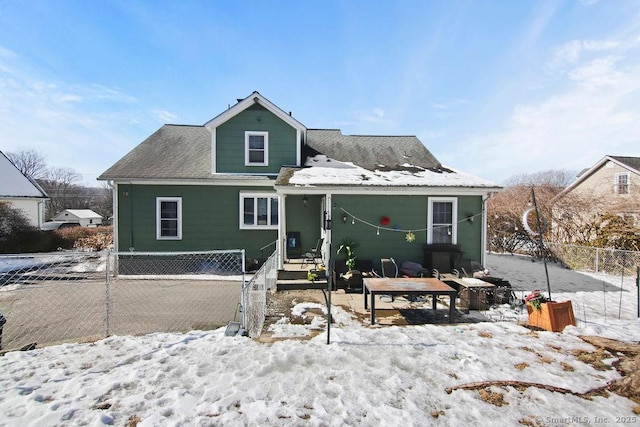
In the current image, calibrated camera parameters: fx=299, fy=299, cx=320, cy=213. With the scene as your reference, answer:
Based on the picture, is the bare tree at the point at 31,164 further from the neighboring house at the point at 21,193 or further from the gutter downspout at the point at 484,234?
the gutter downspout at the point at 484,234

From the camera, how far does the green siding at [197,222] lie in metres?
11.3

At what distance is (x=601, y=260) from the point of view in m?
10.9

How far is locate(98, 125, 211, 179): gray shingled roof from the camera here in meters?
11.2

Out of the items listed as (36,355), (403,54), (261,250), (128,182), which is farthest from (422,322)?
(128,182)

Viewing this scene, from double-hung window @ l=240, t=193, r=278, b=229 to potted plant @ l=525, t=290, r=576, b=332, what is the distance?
8.37 m

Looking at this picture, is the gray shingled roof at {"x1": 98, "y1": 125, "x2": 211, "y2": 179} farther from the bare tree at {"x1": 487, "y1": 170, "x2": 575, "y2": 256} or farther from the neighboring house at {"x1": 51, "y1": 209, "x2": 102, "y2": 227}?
the neighboring house at {"x1": 51, "y1": 209, "x2": 102, "y2": 227}

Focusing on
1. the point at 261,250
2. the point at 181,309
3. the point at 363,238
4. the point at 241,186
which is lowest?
the point at 181,309

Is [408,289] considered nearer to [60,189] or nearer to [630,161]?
[630,161]

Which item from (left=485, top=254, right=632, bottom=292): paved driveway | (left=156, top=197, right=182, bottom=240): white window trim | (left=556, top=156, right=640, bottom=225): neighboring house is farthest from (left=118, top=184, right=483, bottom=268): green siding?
(left=556, top=156, right=640, bottom=225): neighboring house

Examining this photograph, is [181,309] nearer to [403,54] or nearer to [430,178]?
[430,178]

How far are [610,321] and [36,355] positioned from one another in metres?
9.82

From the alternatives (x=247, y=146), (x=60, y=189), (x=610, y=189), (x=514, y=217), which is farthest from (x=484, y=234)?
(x=60, y=189)

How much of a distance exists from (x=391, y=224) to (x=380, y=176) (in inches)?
69.7

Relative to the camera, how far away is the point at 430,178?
981cm
